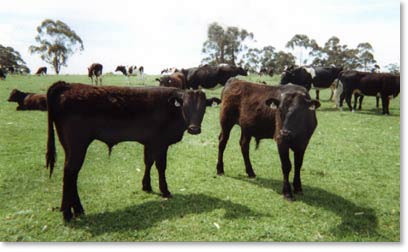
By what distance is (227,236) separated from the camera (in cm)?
381

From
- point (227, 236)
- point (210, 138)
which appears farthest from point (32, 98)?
point (227, 236)

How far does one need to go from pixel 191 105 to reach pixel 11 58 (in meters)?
2.83

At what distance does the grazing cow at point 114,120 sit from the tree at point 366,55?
2.68 metres

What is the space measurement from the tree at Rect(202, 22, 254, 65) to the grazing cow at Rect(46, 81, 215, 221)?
1.15 meters

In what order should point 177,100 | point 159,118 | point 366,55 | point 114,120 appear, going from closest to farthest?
point 114,120, point 177,100, point 159,118, point 366,55

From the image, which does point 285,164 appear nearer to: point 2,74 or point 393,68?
point 393,68

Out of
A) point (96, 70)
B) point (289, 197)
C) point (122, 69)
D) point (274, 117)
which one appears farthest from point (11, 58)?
point (289, 197)

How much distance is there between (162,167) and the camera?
4.52m

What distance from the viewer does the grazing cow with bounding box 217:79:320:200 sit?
4246mm

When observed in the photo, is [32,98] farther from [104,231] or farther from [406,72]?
[406,72]

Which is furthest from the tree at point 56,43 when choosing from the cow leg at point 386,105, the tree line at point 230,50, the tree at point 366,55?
the cow leg at point 386,105

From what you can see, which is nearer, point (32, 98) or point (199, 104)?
point (199, 104)

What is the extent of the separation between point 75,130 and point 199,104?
148 cm

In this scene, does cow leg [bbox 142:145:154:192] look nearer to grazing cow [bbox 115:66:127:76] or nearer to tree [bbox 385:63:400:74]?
grazing cow [bbox 115:66:127:76]
